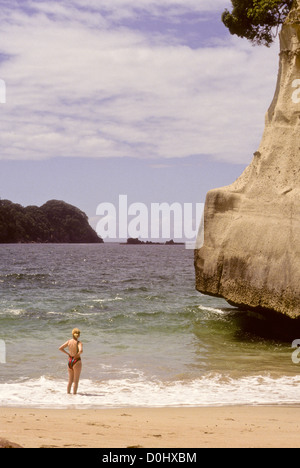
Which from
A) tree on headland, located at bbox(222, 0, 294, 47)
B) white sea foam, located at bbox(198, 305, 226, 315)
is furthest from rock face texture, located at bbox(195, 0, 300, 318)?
white sea foam, located at bbox(198, 305, 226, 315)

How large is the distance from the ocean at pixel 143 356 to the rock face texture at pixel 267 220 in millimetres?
1862

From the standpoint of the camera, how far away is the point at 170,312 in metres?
24.8

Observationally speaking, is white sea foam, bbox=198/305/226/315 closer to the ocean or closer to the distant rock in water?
the ocean

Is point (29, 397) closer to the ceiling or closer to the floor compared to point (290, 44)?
closer to the floor

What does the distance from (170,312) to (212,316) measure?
85.8 inches

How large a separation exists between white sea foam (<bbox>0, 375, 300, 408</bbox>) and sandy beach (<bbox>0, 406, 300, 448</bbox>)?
634 mm

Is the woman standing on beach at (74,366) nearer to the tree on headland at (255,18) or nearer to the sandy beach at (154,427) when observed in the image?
the sandy beach at (154,427)

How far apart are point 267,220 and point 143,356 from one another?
5.08m

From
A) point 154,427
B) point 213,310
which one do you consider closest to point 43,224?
point 213,310

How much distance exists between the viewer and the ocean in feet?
36.8

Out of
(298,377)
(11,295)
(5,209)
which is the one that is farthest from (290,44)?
(5,209)

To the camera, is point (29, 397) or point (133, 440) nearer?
point (133, 440)

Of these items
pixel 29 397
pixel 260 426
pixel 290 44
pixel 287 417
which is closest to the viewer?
pixel 260 426

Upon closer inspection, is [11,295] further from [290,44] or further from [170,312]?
[290,44]
